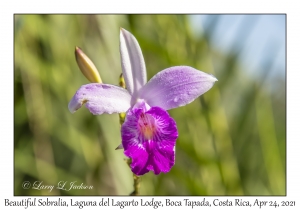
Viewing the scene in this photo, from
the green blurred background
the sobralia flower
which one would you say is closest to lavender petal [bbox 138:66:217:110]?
the sobralia flower

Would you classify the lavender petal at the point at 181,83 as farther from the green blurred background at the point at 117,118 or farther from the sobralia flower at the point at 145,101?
the green blurred background at the point at 117,118

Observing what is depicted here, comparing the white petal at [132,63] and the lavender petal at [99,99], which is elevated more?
the white petal at [132,63]

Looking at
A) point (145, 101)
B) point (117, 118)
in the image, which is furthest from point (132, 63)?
point (117, 118)

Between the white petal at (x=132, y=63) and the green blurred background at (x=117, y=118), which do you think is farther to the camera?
the green blurred background at (x=117, y=118)

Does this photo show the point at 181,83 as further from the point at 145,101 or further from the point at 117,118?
the point at 117,118

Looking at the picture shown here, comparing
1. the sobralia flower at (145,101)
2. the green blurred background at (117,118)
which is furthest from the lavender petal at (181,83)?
the green blurred background at (117,118)
